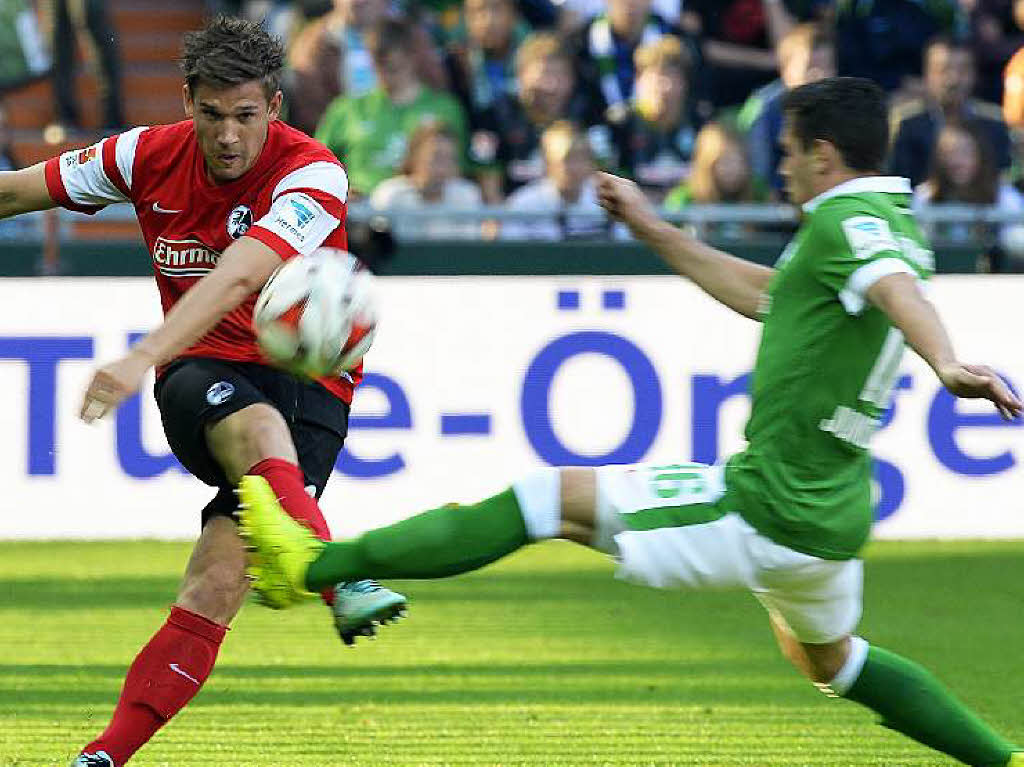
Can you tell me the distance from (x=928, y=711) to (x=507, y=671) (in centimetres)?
230

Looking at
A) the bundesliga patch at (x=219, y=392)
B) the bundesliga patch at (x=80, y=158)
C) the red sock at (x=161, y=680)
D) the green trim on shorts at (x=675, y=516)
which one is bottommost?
the red sock at (x=161, y=680)

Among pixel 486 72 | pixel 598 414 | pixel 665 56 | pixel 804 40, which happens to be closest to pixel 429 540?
pixel 598 414

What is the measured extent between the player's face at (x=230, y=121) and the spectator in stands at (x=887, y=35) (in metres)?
8.13

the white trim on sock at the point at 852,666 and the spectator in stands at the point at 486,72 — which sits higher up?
the spectator in stands at the point at 486,72

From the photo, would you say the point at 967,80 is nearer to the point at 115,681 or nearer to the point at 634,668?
the point at 634,668

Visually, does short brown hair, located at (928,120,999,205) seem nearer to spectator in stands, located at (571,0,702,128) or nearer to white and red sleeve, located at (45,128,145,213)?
spectator in stands, located at (571,0,702,128)

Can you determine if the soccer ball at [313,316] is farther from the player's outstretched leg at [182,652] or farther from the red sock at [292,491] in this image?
the player's outstretched leg at [182,652]

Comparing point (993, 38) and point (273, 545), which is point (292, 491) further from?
point (993, 38)

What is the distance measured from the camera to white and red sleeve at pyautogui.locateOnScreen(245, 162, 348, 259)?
477 cm

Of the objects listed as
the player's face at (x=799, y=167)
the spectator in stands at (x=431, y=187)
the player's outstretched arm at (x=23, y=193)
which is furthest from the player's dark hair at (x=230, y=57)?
the spectator in stands at (x=431, y=187)

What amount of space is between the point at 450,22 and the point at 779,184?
239 cm

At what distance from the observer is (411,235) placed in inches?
417

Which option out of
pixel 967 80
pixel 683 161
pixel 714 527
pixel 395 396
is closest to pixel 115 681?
pixel 714 527

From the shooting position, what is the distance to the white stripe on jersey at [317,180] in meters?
4.91
